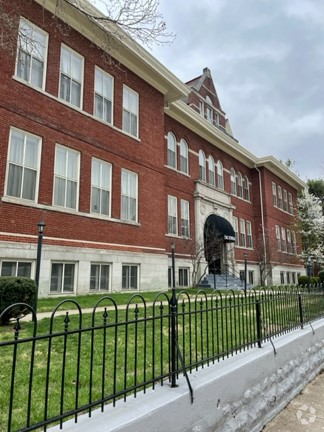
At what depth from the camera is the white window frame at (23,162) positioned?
10.8 meters

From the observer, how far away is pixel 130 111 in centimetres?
1561

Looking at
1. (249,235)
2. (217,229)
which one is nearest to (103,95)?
(217,229)

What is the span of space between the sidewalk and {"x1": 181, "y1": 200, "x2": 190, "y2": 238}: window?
566 inches

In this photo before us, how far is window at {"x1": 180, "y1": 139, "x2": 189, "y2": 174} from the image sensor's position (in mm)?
20719

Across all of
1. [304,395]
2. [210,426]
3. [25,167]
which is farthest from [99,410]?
[25,167]

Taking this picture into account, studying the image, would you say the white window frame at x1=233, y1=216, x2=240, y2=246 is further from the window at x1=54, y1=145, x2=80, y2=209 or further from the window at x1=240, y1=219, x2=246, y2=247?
the window at x1=54, y1=145, x2=80, y2=209

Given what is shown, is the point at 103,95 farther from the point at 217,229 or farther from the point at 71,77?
the point at 217,229

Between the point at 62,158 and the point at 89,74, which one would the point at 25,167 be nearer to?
the point at 62,158

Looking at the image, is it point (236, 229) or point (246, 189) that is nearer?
point (236, 229)

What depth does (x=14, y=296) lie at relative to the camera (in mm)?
7062

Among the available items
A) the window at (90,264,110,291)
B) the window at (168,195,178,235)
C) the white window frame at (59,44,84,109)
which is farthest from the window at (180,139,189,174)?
the window at (90,264,110,291)

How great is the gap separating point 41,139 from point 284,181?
26.7 metres

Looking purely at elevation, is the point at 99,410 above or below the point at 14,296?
below

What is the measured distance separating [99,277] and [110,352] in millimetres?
7939
